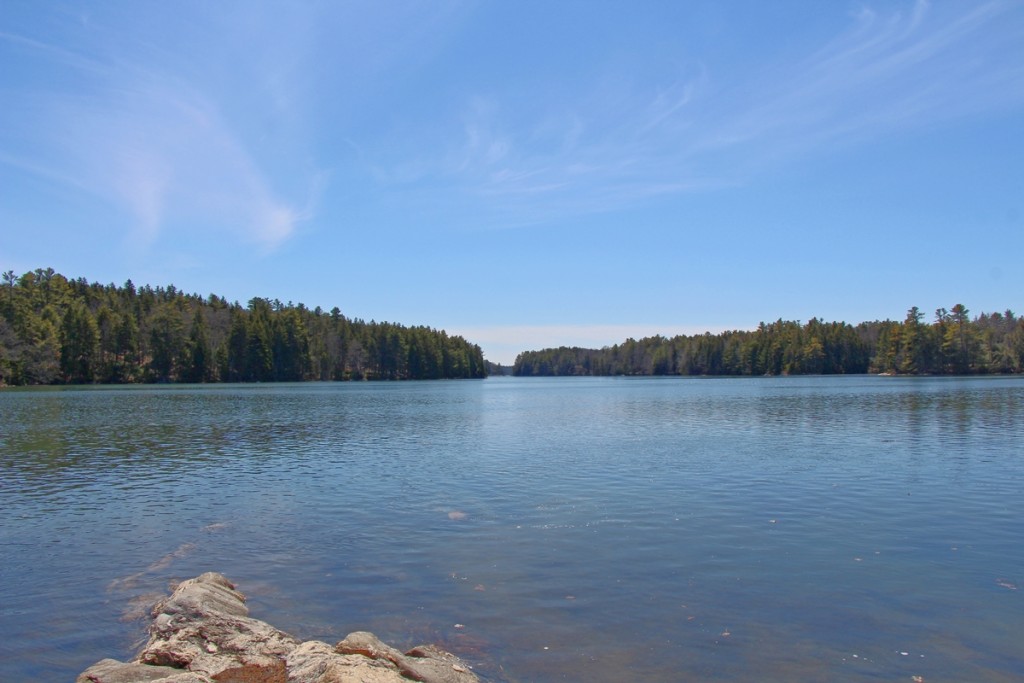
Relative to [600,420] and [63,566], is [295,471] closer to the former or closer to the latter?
[63,566]

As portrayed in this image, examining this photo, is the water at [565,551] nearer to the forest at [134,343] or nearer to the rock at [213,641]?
the rock at [213,641]

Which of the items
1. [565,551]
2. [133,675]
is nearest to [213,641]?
[133,675]

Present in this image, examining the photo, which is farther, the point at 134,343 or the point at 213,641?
the point at 134,343

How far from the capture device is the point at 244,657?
10961 mm

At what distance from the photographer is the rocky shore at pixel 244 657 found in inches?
378

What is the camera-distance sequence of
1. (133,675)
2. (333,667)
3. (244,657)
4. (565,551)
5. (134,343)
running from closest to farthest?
(333,667) < (133,675) < (244,657) < (565,551) < (134,343)

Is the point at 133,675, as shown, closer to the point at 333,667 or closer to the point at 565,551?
the point at 333,667

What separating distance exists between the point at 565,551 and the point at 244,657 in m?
8.72

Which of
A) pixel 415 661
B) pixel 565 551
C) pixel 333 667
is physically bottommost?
pixel 565 551

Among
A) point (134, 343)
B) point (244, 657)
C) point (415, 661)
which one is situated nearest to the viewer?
point (415, 661)

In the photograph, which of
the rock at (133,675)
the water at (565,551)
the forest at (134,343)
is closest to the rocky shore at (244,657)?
the rock at (133,675)

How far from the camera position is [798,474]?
28406 mm

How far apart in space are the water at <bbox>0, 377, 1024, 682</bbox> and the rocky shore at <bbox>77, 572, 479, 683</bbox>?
3.28 ft

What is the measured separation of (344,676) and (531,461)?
24.9 meters
